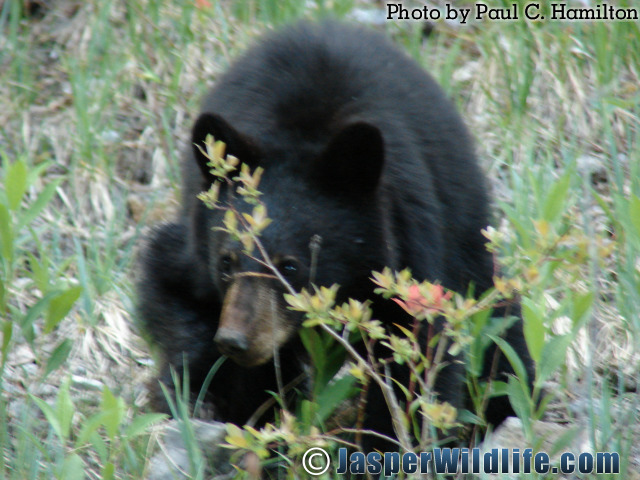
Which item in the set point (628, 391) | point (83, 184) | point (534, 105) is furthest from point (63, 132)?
point (628, 391)

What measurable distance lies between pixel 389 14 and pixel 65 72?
2.19m

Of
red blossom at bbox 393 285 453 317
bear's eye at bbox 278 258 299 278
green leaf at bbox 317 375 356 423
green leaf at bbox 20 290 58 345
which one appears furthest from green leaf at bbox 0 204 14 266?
red blossom at bbox 393 285 453 317

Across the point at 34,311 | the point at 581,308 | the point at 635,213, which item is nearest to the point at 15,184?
the point at 34,311

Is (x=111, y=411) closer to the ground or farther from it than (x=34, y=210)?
closer to the ground

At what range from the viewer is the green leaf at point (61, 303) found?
10.0 feet

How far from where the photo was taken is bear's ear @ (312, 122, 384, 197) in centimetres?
296

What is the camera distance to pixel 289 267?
3055 mm

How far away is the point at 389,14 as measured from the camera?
5914 millimetres

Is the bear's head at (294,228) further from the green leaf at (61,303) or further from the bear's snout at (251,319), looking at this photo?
the green leaf at (61,303)

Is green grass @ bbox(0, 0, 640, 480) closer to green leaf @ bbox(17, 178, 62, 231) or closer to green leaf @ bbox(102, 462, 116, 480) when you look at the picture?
green leaf @ bbox(17, 178, 62, 231)

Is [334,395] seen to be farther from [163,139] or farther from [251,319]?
[163,139]

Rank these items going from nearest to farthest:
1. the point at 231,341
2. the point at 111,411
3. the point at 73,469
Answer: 1. the point at 73,469
2. the point at 111,411
3. the point at 231,341

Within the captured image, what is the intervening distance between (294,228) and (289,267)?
133mm

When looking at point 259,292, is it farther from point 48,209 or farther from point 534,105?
point 534,105
